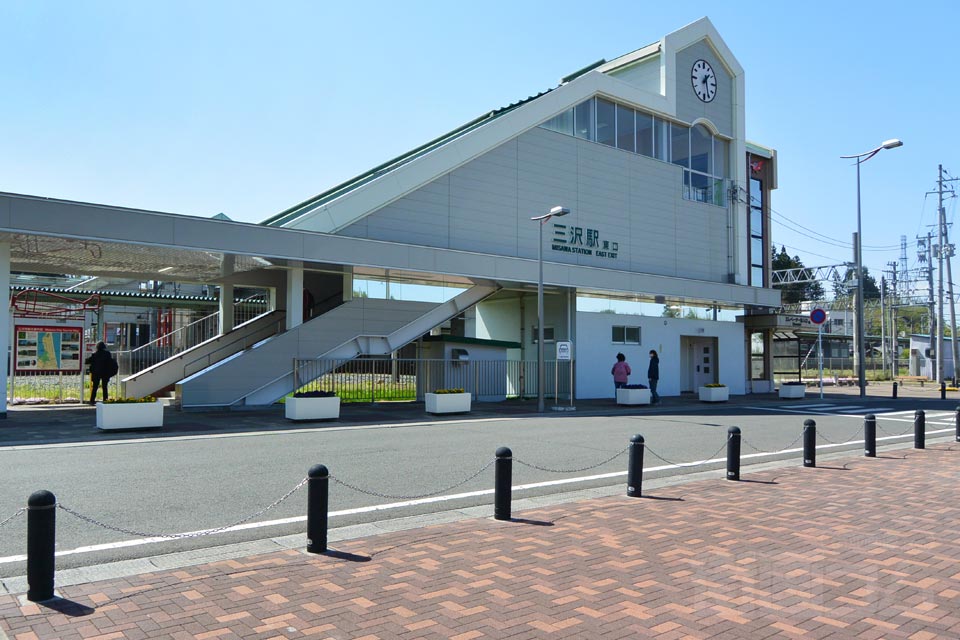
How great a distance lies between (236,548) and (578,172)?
25.3 meters

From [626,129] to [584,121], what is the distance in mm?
2894

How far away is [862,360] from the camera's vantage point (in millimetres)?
31641

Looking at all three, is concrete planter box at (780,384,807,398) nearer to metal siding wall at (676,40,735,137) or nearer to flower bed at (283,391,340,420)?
metal siding wall at (676,40,735,137)

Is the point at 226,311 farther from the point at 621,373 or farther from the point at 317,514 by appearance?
the point at 317,514

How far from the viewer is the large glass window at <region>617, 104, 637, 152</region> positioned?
31531mm

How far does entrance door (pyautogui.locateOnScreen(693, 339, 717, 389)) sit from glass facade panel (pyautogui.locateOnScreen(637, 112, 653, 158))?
9586mm

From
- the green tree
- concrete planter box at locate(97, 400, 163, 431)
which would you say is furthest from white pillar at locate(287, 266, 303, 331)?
the green tree

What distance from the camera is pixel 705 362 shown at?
35000 mm

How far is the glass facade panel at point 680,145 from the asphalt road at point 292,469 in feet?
62.2

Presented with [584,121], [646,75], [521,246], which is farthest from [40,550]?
[646,75]

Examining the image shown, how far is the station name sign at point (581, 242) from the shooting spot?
2892cm

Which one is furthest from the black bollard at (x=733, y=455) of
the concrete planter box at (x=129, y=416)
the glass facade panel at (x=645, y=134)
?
the glass facade panel at (x=645, y=134)

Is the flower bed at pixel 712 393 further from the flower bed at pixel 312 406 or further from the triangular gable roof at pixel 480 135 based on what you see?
the flower bed at pixel 312 406

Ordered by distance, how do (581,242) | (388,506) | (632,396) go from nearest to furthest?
(388,506)
(632,396)
(581,242)
